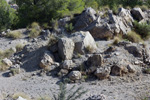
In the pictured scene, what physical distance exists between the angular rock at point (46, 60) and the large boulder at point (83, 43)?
1152 mm

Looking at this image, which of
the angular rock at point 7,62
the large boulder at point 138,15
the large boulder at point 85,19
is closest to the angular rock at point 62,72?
the angular rock at point 7,62

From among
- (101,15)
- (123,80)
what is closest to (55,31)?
(101,15)

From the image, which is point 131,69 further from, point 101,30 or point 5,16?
point 5,16

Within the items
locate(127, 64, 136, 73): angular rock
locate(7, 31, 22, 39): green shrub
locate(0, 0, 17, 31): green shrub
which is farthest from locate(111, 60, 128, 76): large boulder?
locate(0, 0, 17, 31): green shrub

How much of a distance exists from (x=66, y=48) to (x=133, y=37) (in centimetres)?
358

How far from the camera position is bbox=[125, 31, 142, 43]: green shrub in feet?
35.0

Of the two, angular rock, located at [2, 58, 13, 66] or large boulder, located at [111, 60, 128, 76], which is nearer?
large boulder, located at [111, 60, 128, 76]

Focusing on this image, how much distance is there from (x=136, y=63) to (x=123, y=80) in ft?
4.04

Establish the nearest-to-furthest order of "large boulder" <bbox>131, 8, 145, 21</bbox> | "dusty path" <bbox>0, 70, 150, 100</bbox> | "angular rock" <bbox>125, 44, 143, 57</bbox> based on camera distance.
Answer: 1. "dusty path" <bbox>0, 70, 150, 100</bbox>
2. "angular rock" <bbox>125, 44, 143, 57</bbox>
3. "large boulder" <bbox>131, 8, 145, 21</bbox>

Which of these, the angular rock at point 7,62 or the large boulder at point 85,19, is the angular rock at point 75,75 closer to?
the angular rock at point 7,62

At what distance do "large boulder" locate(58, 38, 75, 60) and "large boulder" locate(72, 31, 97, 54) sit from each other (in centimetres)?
26

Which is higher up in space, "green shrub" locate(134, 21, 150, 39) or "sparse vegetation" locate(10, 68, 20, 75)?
"green shrub" locate(134, 21, 150, 39)

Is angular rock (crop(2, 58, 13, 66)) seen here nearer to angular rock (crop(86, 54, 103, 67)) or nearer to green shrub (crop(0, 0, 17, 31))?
angular rock (crop(86, 54, 103, 67))

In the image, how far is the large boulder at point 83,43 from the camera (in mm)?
9484
